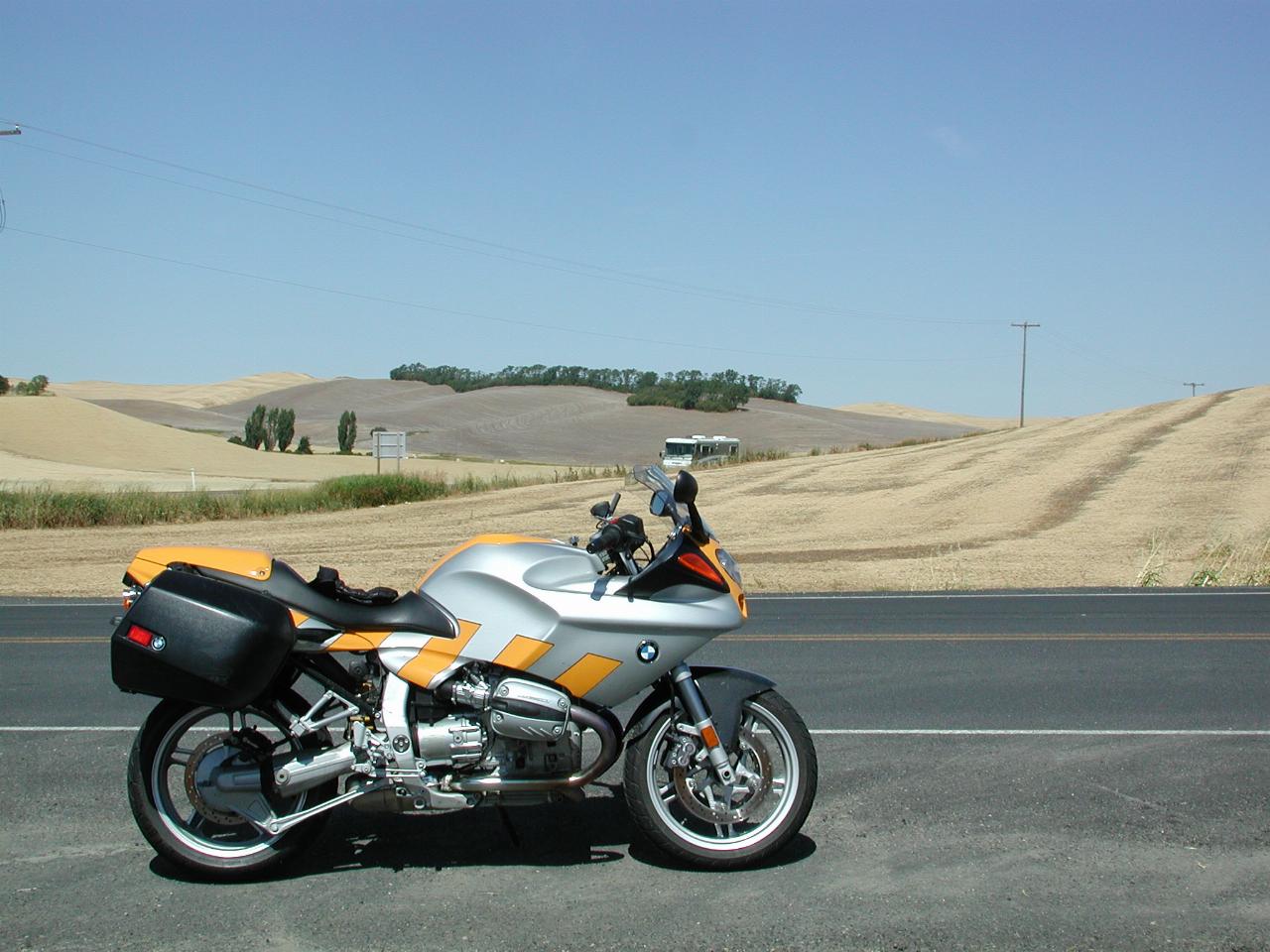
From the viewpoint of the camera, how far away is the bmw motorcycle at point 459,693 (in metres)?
5.20

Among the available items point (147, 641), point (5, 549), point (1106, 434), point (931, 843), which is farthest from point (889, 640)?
point (1106, 434)

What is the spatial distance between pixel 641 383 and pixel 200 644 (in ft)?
454

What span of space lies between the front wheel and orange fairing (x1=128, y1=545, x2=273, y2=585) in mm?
1712

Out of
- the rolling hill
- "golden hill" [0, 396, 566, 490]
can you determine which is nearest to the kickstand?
"golden hill" [0, 396, 566, 490]

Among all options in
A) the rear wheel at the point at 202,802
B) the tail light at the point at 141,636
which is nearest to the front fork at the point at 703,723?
the rear wheel at the point at 202,802

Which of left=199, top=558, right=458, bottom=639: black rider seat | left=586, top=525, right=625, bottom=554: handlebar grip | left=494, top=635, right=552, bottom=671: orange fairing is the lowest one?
left=494, top=635, right=552, bottom=671: orange fairing

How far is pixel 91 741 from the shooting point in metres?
7.60

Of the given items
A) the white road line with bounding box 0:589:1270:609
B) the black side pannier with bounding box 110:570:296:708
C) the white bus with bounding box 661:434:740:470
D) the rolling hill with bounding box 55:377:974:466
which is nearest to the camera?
the black side pannier with bounding box 110:570:296:708

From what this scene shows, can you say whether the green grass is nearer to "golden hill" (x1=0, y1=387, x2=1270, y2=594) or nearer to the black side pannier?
"golden hill" (x1=0, y1=387, x2=1270, y2=594)

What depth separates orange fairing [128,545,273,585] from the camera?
535cm

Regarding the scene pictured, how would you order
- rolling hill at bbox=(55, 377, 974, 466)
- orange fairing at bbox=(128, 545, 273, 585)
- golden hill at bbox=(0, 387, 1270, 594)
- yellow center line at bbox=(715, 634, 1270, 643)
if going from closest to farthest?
orange fairing at bbox=(128, 545, 273, 585) < yellow center line at bbox=(715, 634, 1270, 643) < golden hill at bbox=(0, 387, 1270, 594) < rolling hill at bbox=(55, 377, 974, 466)

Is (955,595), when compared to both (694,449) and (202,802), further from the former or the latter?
(694,449)

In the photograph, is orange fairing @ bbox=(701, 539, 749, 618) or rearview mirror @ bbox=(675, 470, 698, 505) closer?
rearview mirror @ bbox=(675, 470, 698, 505)

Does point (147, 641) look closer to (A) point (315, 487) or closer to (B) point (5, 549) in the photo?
(B) point (5, 549)
